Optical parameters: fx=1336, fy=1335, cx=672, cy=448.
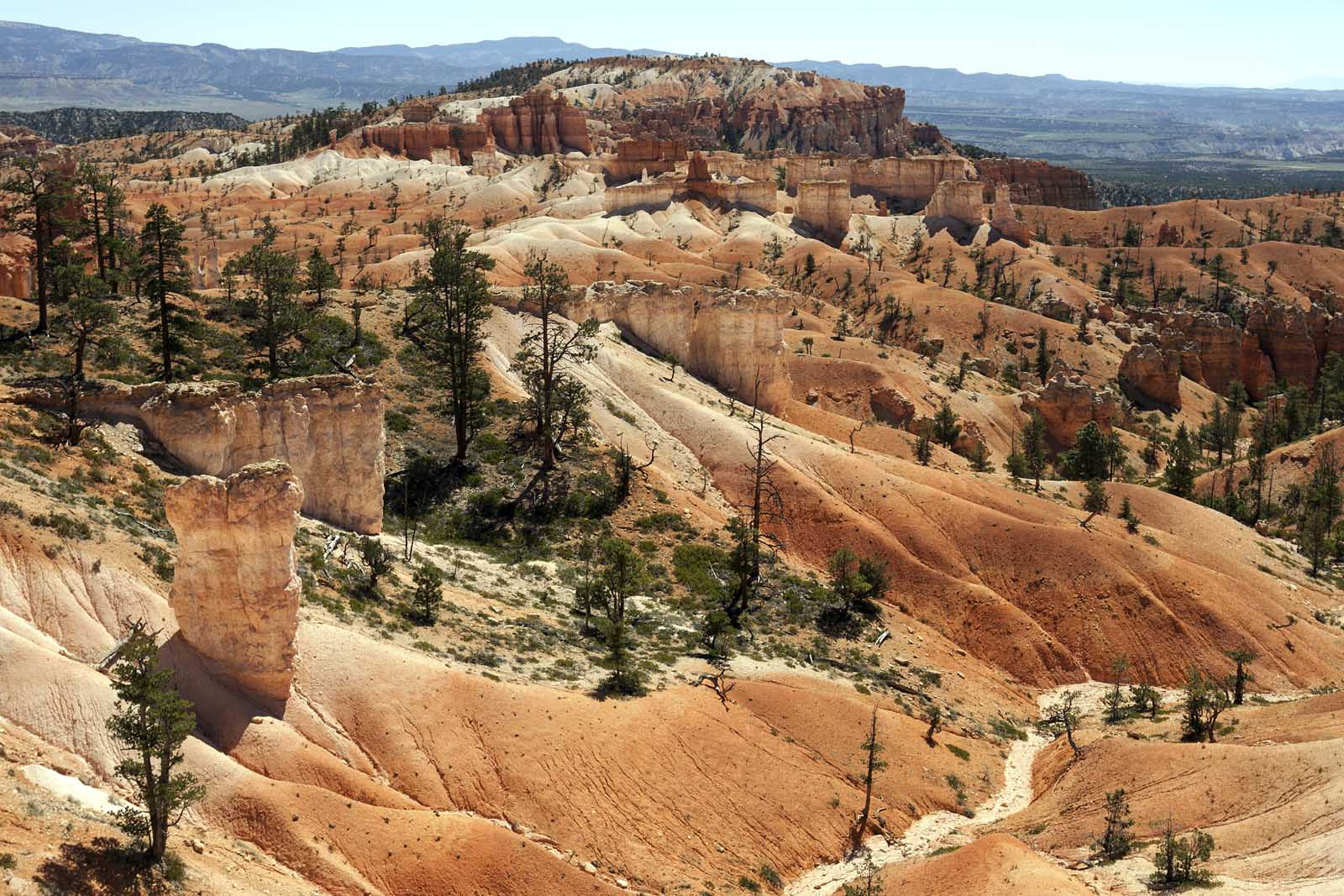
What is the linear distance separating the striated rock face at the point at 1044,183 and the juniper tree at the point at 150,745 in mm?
161255

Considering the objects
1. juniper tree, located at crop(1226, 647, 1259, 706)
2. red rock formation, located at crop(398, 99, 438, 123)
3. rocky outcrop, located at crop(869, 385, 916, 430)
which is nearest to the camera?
juniper tree, located at crop(1226, 647, 1259, 706)

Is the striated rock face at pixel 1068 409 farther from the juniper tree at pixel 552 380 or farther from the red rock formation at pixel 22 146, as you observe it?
the red rock formation at pixel 22 146

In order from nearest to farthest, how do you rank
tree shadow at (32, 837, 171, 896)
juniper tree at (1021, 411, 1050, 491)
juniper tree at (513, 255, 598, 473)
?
tree shadow at (32, 837, 171, 896)
juniper tree at (513, 255, 598, 473)
juniper tree at (1021, 411, 1050, 491)

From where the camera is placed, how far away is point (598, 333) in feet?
211

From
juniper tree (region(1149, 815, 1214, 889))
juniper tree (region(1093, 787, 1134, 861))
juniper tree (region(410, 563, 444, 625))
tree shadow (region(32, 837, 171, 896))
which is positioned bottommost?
juniper tree (region(1093, 787, 1134, 861))

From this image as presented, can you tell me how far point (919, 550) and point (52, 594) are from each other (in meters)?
32.0

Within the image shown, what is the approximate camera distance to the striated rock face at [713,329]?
65.4 m

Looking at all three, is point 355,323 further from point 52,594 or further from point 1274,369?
point 1274,369

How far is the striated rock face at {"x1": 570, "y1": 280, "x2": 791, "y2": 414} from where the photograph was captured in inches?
2574

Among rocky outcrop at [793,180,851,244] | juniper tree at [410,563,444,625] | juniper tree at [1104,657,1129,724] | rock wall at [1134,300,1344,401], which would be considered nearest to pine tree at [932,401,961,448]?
juniper tree at [1104,657,1129,724]

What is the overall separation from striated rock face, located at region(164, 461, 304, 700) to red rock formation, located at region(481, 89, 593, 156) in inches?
5723

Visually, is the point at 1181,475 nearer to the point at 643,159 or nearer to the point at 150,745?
the point at 150,745

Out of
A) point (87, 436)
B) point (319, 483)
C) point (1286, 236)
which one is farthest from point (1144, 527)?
point (1286, 236)

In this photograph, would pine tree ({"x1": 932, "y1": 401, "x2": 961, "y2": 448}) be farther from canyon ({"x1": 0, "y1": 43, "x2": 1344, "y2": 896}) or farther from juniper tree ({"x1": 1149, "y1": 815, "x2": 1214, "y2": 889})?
juniper tree ({"x1": 1149, "y1": 815, "x2": 1214, "y2": 889})
